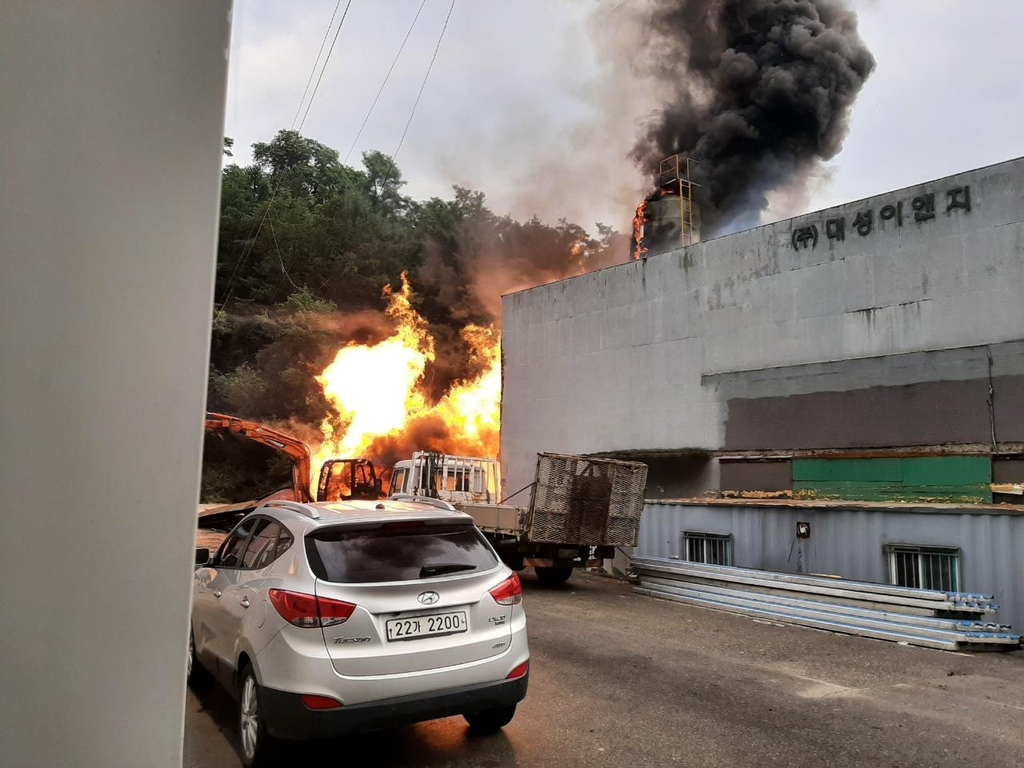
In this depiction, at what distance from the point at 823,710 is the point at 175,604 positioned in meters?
5.91

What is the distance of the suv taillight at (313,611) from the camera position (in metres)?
4.07

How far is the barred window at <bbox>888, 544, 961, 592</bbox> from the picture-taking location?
10719 mm

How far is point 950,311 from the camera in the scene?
543 inches

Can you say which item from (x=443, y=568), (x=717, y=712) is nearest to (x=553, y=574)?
(x=717, y=712)

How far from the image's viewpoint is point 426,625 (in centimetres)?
426

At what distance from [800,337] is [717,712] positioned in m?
11.9

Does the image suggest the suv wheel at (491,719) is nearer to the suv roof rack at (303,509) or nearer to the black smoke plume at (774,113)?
the suv roof rack at (303,509)

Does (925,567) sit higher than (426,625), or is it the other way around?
(426,625)

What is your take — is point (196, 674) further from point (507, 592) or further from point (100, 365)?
point (100, 365)

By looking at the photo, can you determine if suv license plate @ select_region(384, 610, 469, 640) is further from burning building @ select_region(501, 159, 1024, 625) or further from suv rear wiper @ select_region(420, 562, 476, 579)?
burning building @ select_region(501, 159, 1024, 625)

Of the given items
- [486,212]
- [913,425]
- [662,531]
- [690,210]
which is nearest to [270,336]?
[486,212]

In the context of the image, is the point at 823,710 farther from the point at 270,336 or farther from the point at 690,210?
the point at 270,336

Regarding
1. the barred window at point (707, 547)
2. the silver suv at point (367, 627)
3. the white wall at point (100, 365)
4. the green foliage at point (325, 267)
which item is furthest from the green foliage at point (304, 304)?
the white wall at point (100, 365)

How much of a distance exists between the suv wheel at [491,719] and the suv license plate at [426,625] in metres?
1.06
